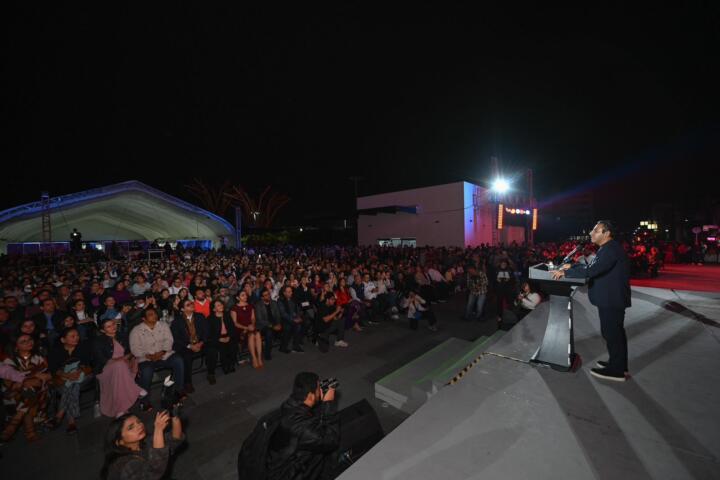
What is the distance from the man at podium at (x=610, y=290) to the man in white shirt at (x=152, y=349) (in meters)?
5.58

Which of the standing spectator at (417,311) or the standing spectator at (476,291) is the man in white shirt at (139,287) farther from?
the standing spectator at (476,291)

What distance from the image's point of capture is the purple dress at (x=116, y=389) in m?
4.24

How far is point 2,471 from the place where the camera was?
10.7 feet

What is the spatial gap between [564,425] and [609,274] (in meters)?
1.45

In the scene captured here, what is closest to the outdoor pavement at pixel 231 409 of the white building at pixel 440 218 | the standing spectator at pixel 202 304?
the standing spectator at pixel 202 304

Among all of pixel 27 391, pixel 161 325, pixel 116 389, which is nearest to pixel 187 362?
pixel 161 325

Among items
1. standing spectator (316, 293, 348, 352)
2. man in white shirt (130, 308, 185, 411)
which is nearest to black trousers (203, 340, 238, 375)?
man in white shirt (130, 308, 185, 411)

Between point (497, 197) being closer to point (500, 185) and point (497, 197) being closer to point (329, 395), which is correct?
point (500, 185)

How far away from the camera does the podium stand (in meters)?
3.12

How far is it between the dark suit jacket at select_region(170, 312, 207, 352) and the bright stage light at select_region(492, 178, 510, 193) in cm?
2381

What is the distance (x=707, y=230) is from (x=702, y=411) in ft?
86.2

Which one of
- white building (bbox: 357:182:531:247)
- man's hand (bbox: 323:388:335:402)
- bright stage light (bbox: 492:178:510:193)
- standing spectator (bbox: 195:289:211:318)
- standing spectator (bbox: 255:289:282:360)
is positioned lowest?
standing spectator (bbox: 255:289:282:360)

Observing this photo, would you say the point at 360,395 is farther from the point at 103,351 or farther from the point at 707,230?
the point at 707,230

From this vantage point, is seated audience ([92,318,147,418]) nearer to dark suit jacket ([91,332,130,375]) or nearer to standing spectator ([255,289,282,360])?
dark suit jacket ([91,332,130,375])
